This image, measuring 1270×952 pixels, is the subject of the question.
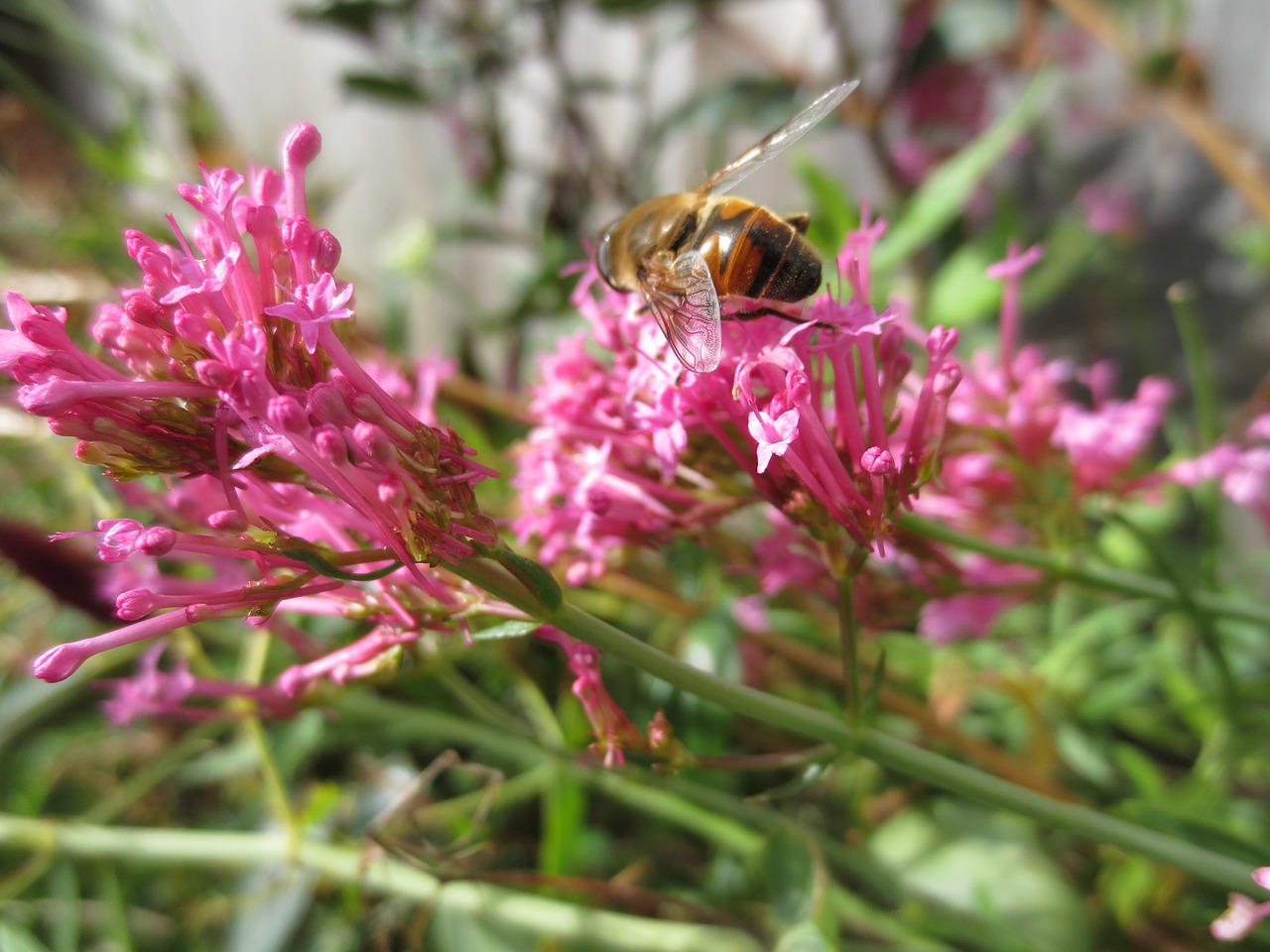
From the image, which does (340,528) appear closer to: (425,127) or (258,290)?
(258,290)

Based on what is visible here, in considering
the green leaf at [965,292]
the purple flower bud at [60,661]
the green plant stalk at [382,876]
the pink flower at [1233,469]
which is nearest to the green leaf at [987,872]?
the green plant stalk at [382,876]

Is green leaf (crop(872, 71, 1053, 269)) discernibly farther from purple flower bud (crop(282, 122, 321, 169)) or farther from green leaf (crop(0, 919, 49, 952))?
green leaf (crop(0, 919, 49, 952))

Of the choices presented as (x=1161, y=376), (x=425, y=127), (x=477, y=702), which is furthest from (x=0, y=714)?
(x=425, y=127)

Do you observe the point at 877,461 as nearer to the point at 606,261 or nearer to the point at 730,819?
the point at 606,261

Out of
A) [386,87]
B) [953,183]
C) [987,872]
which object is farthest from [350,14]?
[987,872]

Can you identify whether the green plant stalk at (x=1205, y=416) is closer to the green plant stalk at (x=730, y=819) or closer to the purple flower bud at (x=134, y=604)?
the green plant stalk at (x=730, y=819)
